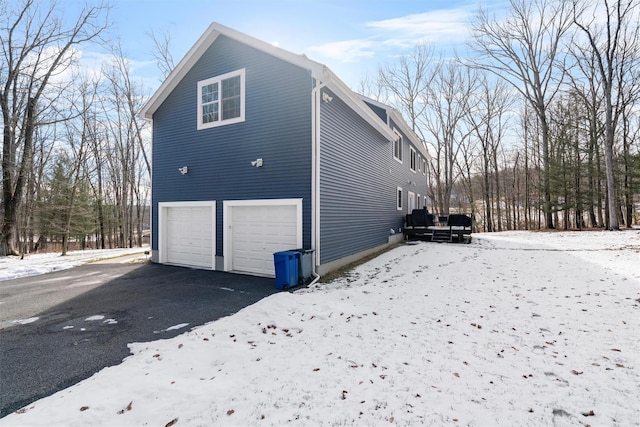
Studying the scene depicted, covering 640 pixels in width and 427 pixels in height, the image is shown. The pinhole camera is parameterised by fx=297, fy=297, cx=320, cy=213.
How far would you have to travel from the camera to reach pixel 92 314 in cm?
516

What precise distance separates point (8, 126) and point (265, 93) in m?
13.3

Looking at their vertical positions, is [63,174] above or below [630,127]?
below

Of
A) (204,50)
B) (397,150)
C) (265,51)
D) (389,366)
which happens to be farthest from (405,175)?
(389,366)

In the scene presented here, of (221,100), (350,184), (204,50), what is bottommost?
(350,184)

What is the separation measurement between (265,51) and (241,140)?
2439 millimetres

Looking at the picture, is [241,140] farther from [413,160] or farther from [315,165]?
[413,160]

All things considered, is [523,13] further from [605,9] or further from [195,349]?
[195,349]

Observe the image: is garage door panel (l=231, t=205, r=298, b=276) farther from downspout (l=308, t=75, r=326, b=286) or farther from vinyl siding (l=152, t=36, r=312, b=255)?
downspout (l=308, t=75, r=326, b=286)

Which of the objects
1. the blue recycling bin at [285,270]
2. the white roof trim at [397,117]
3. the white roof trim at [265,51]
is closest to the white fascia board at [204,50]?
the white roof trim at [265,51]

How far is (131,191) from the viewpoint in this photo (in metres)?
25.6

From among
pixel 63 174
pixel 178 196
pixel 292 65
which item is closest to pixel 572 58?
pixel 292 65

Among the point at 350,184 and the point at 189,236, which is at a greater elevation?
the point at 350,184

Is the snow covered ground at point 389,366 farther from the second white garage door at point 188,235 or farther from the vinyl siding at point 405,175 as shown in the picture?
the vinyl siding at point 405,175

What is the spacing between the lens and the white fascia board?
7379 millimetres
